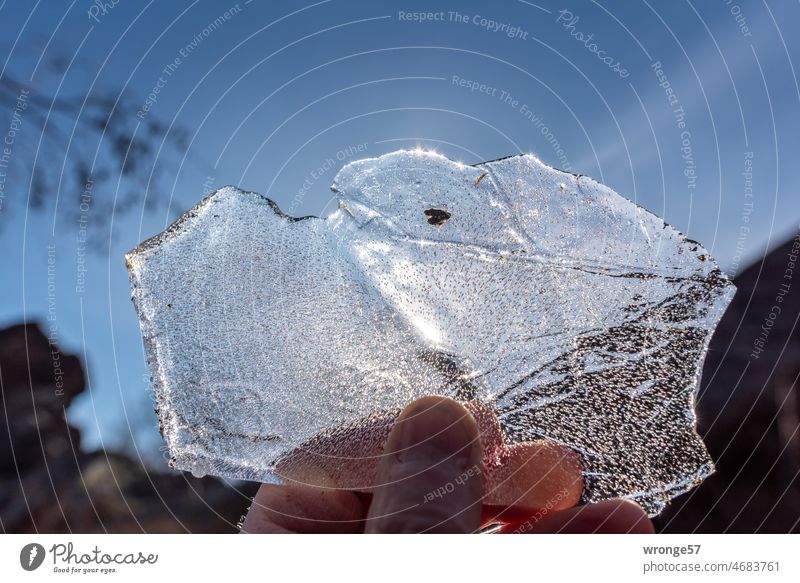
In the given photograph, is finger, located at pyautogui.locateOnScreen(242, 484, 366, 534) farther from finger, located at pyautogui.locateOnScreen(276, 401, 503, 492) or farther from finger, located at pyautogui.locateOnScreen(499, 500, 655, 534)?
finger, located at pyautogui.locateOnScreen(499, 500, 655, 534)

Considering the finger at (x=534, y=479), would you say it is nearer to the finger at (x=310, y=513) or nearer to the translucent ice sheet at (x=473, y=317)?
the translucent ice sheet at (x=473, y=317)

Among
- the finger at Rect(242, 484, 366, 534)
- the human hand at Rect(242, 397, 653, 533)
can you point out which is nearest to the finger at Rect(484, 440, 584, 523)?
the human hand at Rect(242, 397, 653, 533)

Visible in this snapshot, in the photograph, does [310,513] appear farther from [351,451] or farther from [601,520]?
[601,520]

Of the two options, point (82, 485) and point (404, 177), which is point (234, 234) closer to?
point (404, 177)

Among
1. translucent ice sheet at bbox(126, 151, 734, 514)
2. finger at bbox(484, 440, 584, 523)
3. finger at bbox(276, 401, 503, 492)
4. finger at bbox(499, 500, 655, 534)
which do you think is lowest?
finger at bbox(499, 500, 655, 534)

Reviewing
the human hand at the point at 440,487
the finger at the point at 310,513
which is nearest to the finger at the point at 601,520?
the human hand at the point at 440,487

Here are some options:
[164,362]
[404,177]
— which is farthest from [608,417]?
[164,362]
